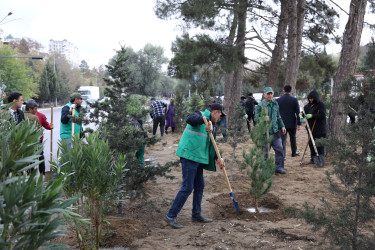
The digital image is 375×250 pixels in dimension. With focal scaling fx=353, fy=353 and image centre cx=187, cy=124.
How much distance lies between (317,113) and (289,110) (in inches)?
24.3

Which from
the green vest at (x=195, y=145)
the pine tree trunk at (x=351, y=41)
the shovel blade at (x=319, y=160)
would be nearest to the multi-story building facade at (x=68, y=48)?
the pine tree trunk at (x=351, y=41)

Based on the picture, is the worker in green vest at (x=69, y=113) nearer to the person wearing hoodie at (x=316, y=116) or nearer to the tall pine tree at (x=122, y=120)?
the tall pine tree at (x=122, y=120)

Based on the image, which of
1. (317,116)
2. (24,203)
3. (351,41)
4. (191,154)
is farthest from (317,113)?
(24,203)

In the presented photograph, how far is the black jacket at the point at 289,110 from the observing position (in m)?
8.20

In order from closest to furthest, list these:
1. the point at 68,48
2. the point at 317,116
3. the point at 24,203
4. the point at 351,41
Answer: the point at 24,203
the point at 317,116
the point at 351,41
the point at 68,48

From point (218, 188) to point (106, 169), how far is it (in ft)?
10.9

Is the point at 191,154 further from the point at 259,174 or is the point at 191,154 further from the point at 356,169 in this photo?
the point at 356,169

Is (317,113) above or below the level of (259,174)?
above

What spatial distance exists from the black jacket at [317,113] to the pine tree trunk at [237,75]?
4065 mm

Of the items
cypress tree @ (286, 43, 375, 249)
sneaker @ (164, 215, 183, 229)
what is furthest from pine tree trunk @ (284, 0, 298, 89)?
cypress tree @ (286, 43, 375, 249)

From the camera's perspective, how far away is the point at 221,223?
457cm

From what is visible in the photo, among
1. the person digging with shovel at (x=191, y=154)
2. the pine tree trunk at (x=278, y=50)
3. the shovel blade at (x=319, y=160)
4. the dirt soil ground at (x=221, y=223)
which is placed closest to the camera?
the dirt soil ground at (x=221, y=223)

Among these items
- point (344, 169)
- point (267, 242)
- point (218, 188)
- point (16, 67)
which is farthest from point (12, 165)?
point (16, 67)

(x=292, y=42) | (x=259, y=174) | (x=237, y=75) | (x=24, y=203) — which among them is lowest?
(x=259, y=174)
